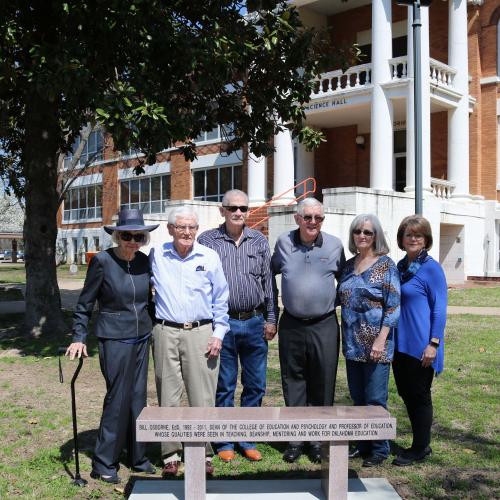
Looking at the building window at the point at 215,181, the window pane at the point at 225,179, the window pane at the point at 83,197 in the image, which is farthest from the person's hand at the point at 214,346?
the window pane at the point at 83,197

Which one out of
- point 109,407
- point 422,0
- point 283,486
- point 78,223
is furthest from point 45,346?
point 78,223

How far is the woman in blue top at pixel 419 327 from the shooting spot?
187 inches

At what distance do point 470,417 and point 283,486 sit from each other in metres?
2.55

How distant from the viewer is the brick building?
1945cm

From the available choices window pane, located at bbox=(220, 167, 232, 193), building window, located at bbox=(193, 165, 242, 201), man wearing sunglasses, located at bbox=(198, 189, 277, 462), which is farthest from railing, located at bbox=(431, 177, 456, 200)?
man wearing sunglasses, located at bbox=(198, 189, 277, 462)

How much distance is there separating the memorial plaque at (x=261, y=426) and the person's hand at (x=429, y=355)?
2.63 ft

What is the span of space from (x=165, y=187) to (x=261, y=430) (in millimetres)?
29198

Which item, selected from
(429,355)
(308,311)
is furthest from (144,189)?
(429,355)

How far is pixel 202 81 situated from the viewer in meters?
8.18

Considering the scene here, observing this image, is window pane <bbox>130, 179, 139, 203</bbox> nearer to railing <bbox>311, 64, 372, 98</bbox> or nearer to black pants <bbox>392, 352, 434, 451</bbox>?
railing <bbox>311, 64, 372, 98</bbox>

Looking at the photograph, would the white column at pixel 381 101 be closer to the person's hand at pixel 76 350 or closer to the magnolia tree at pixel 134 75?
the magnolia tree at pixel 134 75

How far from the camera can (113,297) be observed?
458cm

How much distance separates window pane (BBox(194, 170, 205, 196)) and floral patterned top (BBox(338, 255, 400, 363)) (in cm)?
2519

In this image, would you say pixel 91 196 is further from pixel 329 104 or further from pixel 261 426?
pixel 261 426
